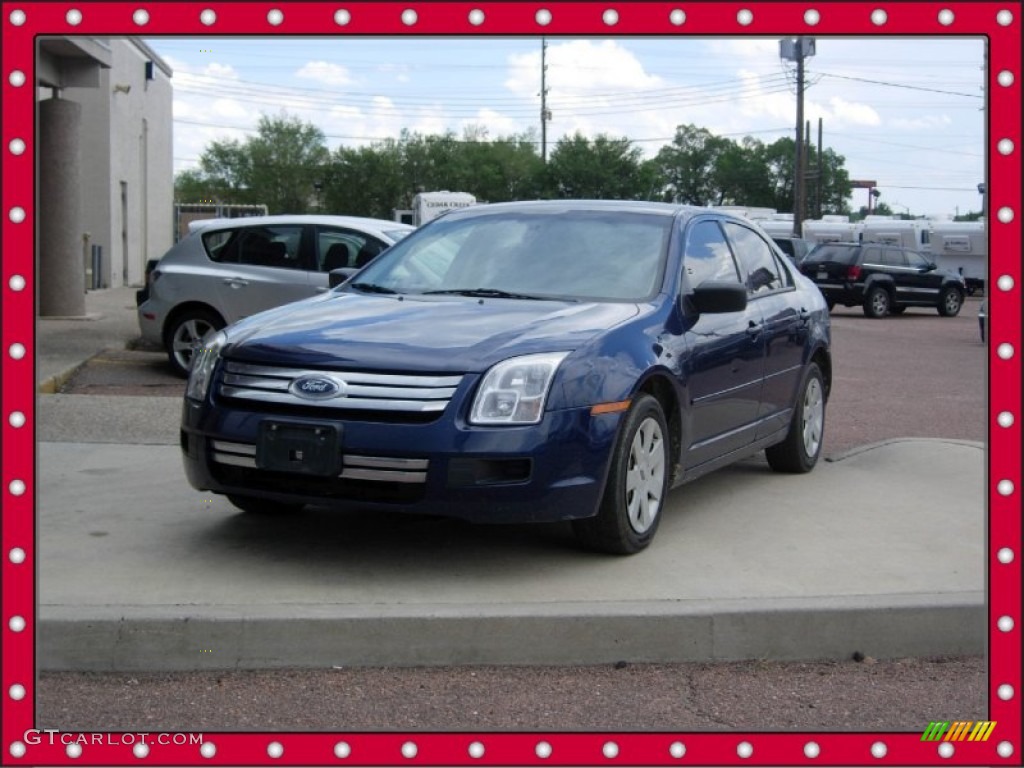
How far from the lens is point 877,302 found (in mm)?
30281

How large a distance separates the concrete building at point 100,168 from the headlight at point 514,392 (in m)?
5.95

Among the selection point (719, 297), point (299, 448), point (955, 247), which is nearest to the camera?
point (299, 448)

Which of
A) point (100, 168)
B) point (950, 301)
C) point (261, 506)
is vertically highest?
point (100, 168)

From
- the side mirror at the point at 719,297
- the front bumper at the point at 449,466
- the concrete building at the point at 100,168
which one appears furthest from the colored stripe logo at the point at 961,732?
the concrete building at the point at 100,168

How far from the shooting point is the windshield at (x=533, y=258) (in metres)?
6.07

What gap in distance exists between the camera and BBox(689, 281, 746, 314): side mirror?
5934 mm

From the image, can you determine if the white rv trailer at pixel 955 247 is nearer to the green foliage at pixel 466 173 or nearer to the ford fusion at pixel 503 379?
the green foliage at pixel 466 173

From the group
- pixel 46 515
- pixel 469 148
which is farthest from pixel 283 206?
pixel 46 515

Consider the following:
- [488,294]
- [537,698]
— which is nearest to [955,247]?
[488,294]

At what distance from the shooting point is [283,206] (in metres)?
50.9

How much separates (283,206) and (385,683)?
1885 inches

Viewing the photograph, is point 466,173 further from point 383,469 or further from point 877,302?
point 383,469

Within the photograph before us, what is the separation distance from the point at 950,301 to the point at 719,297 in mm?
26885

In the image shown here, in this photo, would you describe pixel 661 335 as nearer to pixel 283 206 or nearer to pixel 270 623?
pixel 270 623
